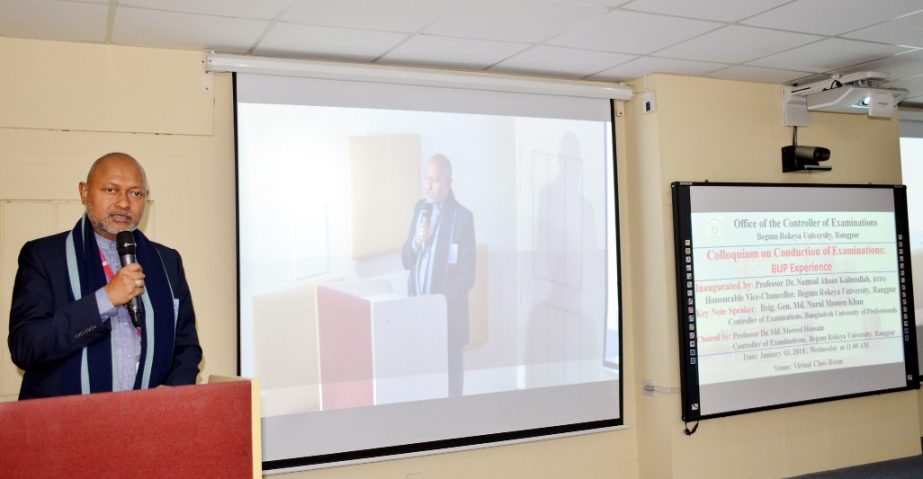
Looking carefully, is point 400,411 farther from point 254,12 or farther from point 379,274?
point 254,12

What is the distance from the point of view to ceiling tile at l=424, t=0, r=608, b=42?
3.46 metres

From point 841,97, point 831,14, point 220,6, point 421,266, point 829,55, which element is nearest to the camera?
point 220,6

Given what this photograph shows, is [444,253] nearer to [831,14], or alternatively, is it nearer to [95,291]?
[831,14]

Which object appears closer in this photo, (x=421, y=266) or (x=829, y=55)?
(x=421, y=266)

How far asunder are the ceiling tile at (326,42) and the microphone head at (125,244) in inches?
65.8

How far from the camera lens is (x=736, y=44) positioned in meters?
4.23

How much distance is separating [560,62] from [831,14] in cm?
142

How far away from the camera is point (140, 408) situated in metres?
1.71

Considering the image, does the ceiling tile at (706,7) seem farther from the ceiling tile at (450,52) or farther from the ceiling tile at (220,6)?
the ceiling tile at (220,6)

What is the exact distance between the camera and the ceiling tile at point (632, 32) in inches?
146

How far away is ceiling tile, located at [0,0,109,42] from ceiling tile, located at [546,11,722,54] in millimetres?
2164

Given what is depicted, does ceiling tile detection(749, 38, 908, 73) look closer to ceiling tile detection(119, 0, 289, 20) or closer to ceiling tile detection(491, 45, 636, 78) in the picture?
ceiling tile detection(491, 45, 636, 78)

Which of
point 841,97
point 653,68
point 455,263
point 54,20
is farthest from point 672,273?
point 54,20

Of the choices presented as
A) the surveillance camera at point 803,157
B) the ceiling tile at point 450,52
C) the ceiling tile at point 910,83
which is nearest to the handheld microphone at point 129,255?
the ceiling tile at point 450,52
